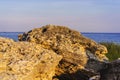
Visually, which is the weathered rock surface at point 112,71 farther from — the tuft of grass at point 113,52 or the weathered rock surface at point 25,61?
the tuft of grass at point 113,52

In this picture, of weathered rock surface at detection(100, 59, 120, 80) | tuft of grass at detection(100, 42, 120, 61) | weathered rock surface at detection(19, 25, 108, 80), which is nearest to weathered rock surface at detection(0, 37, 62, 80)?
weathered rock surface at detection(19, 25, 108, 80)

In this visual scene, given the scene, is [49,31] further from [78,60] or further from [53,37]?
[78,60]

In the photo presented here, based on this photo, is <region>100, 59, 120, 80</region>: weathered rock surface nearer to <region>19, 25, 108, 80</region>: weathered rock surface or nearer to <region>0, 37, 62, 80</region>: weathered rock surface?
<region>19, 25, 108, 80</region>: weathered rock surface

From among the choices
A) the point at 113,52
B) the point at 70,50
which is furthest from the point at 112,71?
the point at 113,52

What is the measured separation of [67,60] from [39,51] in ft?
4.16

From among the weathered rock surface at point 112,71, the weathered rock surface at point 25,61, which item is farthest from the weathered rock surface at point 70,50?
the weathered rock surface at point 25,61

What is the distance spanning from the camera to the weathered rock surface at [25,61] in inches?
336

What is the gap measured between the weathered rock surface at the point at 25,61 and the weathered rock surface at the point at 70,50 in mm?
605

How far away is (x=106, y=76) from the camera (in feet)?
33.3

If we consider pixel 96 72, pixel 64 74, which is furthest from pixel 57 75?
pixel 96 72

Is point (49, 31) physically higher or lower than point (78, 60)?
higher

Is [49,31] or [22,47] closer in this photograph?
[22,47]

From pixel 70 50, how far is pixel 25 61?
212 cm

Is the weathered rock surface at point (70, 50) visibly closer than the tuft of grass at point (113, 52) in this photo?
Yes
